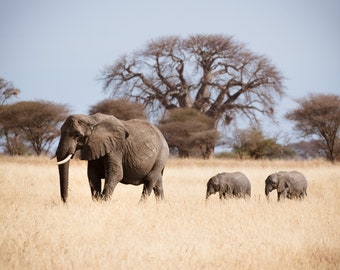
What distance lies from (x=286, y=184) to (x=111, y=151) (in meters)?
4.40

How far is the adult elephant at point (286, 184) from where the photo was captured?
11109 mm

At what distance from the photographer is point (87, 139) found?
26.2 feet

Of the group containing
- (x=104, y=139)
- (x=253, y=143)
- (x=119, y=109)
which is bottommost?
(x=253, y=143)

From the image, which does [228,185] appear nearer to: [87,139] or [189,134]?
[87,139]

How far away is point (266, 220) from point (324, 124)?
980 inches

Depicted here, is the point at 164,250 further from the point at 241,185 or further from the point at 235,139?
the point at 235,139

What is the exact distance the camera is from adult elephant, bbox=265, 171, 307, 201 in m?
11.1

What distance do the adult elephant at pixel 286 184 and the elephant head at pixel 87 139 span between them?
3842 millimetres

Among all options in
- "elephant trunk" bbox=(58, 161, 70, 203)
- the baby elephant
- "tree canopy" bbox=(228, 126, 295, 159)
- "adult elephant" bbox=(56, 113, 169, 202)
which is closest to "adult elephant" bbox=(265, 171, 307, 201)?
the baby elephant

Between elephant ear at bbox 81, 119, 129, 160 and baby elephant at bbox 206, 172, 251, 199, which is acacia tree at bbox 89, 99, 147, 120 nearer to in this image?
baby elephant at bbox 206, 172, 251, 199

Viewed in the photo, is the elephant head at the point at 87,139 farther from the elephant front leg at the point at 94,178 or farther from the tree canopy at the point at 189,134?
the tree canopy at the point at 189,134

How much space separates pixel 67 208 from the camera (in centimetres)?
743

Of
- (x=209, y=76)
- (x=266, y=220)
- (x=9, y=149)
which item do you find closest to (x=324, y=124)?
(x=209, y=76)

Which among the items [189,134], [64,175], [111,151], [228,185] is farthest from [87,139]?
[189,134]
